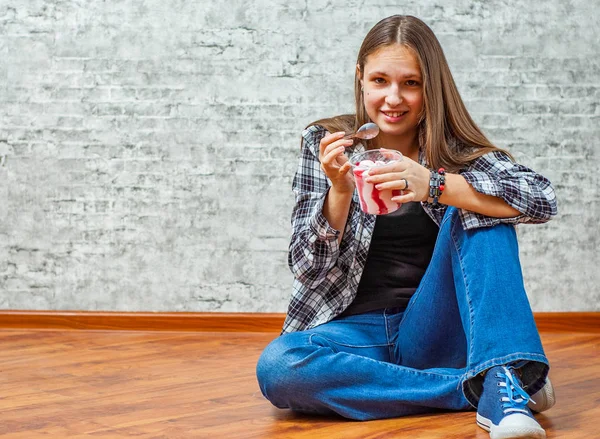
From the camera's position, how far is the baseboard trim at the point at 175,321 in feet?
10.0

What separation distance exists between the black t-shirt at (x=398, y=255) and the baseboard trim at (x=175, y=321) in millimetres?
1275

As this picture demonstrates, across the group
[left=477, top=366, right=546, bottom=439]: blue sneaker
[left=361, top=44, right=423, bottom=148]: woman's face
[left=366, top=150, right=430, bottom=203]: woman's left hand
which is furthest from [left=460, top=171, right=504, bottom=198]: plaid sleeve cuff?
[left=477, top=366, right=546, bottom=439]: blue sneaker

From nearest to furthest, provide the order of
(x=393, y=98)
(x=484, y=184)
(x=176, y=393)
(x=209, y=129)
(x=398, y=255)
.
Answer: (x=484, y=184), (x=393, y=98), (x=398, y=255), (x=176, y=393), (x=209, y=129)

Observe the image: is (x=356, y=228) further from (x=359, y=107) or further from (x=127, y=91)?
(x=127, y=91)

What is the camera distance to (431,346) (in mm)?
1738

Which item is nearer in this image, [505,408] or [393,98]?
[505,408]

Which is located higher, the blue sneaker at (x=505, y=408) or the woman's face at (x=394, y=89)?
the woman's face at (x=394, y=89)

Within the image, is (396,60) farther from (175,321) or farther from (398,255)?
(175,321)

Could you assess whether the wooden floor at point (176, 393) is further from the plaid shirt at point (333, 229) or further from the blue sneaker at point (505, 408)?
the plaid shirt at point (333, 229)

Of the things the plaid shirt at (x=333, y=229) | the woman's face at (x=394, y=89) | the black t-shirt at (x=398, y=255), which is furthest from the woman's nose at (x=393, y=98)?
the black t-shirt at (x=398, y=255)

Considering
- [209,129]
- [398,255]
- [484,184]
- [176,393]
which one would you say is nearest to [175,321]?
[209,129]

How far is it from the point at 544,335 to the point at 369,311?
1399mm

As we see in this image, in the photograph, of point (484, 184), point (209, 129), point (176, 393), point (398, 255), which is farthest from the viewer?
point (209, 129)

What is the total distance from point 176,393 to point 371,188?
79cm
